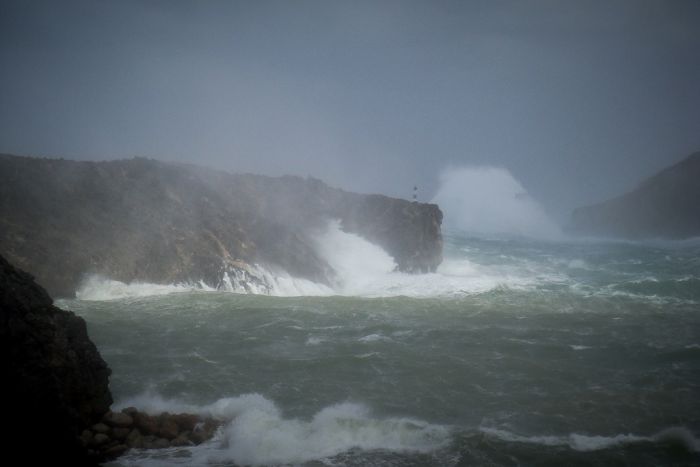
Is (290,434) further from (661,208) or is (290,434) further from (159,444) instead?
(661,208)

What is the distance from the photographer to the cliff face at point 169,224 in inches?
1061

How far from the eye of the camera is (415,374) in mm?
14891

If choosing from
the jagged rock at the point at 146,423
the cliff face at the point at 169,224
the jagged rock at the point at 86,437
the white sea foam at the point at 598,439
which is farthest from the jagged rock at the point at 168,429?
the cliff face at the point at 169,224

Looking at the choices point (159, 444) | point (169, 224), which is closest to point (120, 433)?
point (159, 444)

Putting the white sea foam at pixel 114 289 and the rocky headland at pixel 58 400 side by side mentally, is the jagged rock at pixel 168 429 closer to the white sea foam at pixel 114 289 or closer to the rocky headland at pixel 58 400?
the rocky headland at pixel 58 400

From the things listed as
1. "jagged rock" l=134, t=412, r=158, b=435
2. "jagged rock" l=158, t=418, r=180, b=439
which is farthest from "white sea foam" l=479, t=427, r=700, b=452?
"jagged rock" l=134, t=412, r=158, b=435

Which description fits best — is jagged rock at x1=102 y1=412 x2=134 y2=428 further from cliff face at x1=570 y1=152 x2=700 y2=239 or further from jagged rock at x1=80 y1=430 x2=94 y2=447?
cliff face at x1=570 y1=152 x2=700 y2=239

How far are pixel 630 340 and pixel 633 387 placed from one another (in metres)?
6.09

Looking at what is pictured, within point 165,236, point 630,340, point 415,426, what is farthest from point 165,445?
point 165,236

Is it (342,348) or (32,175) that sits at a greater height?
(32,175)

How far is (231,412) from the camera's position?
11.8 meters

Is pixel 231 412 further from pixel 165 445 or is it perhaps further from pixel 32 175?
pixel 32 175

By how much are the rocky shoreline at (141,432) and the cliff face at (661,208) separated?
100298 mm

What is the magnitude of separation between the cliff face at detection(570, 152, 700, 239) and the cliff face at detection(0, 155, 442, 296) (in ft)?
233
